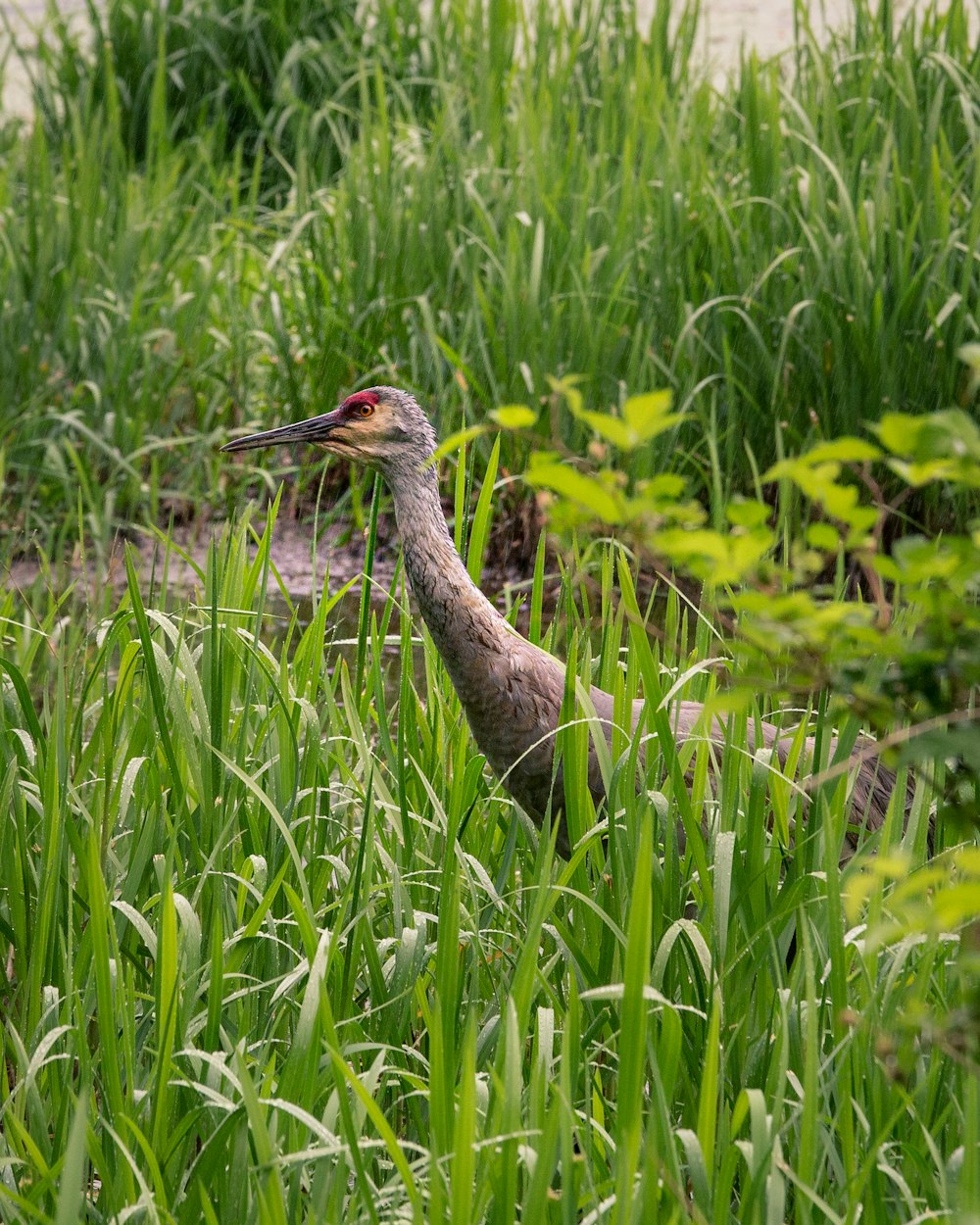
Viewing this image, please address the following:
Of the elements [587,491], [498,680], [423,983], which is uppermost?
[587,491]

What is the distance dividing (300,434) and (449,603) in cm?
54

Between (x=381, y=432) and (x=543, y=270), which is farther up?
(x=543, y=270)

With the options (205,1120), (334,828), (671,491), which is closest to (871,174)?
(334,828)

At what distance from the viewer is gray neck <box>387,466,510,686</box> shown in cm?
285

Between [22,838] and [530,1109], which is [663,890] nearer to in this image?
[530,1109]

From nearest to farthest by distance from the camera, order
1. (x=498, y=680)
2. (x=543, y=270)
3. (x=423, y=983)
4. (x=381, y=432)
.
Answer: (x=423, y=983)
(x=498, y=680)
(x=381, y=432)
(x=543, y=270)

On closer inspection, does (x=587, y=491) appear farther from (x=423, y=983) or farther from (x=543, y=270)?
(x=543, y=270)

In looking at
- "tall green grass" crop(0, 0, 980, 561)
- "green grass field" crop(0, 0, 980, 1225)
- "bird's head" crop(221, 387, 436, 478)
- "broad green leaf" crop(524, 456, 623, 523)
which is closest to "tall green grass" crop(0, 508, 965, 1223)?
"green grass field" crop(0, 0, 980, 1225)

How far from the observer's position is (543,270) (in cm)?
500

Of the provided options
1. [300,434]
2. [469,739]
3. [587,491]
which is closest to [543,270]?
[300,434]

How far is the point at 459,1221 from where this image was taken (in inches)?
63.1

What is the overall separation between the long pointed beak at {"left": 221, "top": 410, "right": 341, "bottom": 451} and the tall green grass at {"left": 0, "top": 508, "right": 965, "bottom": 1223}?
35 centimetres

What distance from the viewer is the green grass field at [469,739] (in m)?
1.80

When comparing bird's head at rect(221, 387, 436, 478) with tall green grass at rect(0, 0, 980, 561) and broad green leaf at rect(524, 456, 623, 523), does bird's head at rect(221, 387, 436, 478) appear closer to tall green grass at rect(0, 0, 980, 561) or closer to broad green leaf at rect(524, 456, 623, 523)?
tall green grass at rect(0, 0, 980, 561)
